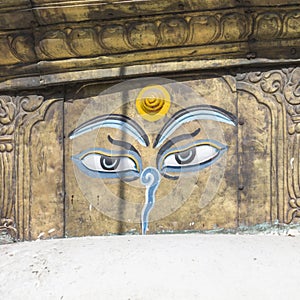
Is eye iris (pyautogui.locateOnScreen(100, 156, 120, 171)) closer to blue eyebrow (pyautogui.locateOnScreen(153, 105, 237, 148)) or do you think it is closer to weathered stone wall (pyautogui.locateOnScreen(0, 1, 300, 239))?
weathered stone wall (pyautogui.locateOnScreen(0, 1, 300, 239))

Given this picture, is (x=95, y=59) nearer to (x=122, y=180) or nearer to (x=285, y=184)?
(x=122, y=180)

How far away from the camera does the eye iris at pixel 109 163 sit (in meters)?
4.51

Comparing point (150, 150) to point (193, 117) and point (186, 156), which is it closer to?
point (186, 156)

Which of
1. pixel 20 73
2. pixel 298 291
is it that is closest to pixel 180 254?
pixel 298 291

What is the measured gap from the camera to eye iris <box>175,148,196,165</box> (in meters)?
4.42

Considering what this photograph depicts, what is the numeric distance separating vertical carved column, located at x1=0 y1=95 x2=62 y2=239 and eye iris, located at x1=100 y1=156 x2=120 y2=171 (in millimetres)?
449

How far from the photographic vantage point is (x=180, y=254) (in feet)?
12.2

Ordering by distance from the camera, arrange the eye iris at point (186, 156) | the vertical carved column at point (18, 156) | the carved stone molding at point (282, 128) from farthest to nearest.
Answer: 1. the vertical carved column at point (18, 156)
2. the eye iris at point (186, 156)
3. the carved stone molding at point (282, 128)

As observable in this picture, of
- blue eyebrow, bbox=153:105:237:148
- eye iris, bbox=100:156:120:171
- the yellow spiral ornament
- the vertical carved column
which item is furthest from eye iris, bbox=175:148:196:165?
the vertical carved column

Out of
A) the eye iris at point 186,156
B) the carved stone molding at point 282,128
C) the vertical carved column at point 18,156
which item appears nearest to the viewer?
the carved stone molding at point 282,128

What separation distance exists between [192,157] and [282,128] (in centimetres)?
54

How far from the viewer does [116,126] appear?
455 centimetres

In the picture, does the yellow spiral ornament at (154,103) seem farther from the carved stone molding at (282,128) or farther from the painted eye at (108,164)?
the carved stone molding at (282,128)

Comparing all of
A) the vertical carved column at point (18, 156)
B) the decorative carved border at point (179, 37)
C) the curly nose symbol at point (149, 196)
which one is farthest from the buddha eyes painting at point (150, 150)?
the vertical carved column at point (18, 156)
